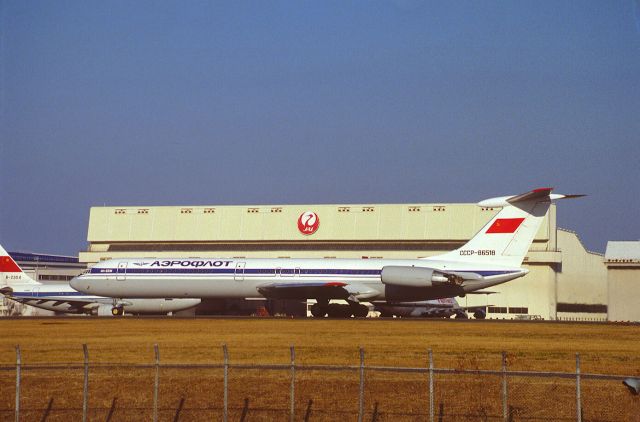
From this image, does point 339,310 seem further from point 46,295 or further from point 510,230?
point 46,295

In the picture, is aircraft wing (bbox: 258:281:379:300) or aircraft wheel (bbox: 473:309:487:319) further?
aircraft wheel (bbox: 473:309:487:319)

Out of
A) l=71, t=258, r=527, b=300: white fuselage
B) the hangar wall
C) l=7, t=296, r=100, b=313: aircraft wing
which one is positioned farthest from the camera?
the hangar wall

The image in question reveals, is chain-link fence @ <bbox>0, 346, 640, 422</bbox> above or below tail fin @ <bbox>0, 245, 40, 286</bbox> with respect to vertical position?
below

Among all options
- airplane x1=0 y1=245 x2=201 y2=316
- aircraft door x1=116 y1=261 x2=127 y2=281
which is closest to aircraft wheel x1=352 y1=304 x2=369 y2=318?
aircraft door x1=116 y1=261 x2=127 y2=281

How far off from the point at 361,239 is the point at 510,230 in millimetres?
30469

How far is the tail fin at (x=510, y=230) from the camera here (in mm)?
55844

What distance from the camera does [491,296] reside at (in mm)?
82188

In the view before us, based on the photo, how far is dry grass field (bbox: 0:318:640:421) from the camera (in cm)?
2289

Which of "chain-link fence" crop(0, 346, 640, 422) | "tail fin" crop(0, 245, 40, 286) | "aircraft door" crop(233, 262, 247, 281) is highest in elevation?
"tail fin" crop(0, 245, 40, 286)

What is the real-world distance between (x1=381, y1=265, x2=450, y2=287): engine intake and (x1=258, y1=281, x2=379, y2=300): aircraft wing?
2010 millimetres

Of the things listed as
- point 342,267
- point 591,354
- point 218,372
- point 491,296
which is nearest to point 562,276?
point 491,296

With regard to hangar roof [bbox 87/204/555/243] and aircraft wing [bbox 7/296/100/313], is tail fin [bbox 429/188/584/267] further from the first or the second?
aircraft wing [bbox 7/296/100/313]

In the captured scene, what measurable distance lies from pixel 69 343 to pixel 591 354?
2008 centimetres

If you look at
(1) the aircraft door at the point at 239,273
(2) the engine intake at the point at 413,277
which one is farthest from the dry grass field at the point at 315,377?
(1) the aircraft door at the point at 239,273
